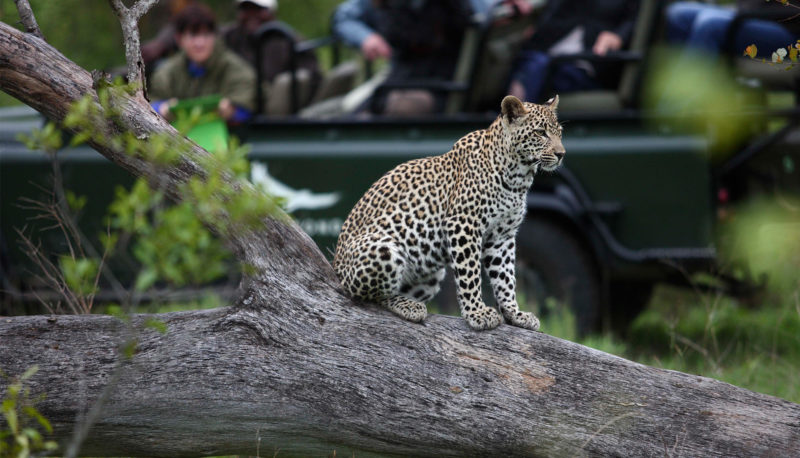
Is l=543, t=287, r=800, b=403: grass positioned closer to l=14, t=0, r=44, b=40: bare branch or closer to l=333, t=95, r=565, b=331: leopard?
l=333, t=95, r=565, b=331: leopard

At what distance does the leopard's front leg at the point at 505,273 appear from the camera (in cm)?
434

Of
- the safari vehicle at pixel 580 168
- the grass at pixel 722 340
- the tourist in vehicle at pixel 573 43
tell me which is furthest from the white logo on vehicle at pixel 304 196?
the grass at pixel 722 340

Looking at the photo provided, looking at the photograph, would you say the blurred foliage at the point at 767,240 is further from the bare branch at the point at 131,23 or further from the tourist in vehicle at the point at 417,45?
the bare branch at the point at 131,23

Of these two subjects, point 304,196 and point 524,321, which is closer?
point 524,321

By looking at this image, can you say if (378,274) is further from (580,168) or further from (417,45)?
(417,45)

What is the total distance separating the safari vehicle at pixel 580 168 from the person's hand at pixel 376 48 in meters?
0.58

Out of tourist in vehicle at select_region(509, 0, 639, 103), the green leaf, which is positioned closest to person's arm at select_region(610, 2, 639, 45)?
tourist in vehicle at select_region(509, 0, 639, 103)

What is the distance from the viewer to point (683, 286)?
7.58 metres

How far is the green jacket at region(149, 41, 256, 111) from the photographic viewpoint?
7746 mm

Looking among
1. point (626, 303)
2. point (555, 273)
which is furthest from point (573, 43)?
point (626, 303)

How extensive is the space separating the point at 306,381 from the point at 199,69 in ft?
14.6

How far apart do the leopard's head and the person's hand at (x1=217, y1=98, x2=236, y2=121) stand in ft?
12.2

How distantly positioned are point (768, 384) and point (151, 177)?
401cm

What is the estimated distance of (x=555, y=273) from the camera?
290 inches
